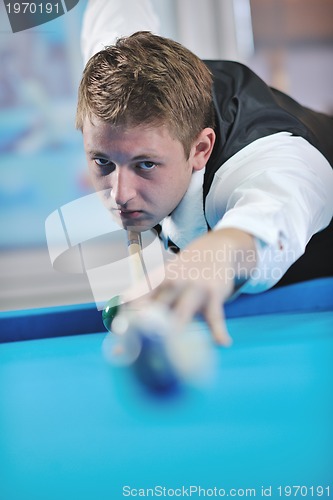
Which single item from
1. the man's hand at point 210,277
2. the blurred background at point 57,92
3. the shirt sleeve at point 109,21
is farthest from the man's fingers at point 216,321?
the shirt sleeve at point 109,21

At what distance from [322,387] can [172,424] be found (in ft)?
0.38

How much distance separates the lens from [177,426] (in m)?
0.44

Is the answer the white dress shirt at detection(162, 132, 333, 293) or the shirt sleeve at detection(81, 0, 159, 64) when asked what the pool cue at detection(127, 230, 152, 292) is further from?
the shirt sleeve at detection(81, 0, 159, 64)

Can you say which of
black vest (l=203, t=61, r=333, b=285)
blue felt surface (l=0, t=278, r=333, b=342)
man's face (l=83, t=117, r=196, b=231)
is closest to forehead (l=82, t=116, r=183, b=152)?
man's face (l=83, t=117, r=196, b=231)

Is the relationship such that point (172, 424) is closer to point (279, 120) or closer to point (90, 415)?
point (90, 415)

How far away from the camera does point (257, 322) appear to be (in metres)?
0.66

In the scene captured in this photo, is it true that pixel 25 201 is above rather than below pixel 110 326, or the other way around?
above

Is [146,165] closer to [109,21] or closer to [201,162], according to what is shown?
[201,162]

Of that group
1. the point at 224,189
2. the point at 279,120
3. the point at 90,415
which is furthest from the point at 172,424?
the point at 279,120

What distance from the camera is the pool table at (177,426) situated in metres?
0.39

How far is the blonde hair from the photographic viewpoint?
51 centimetres
